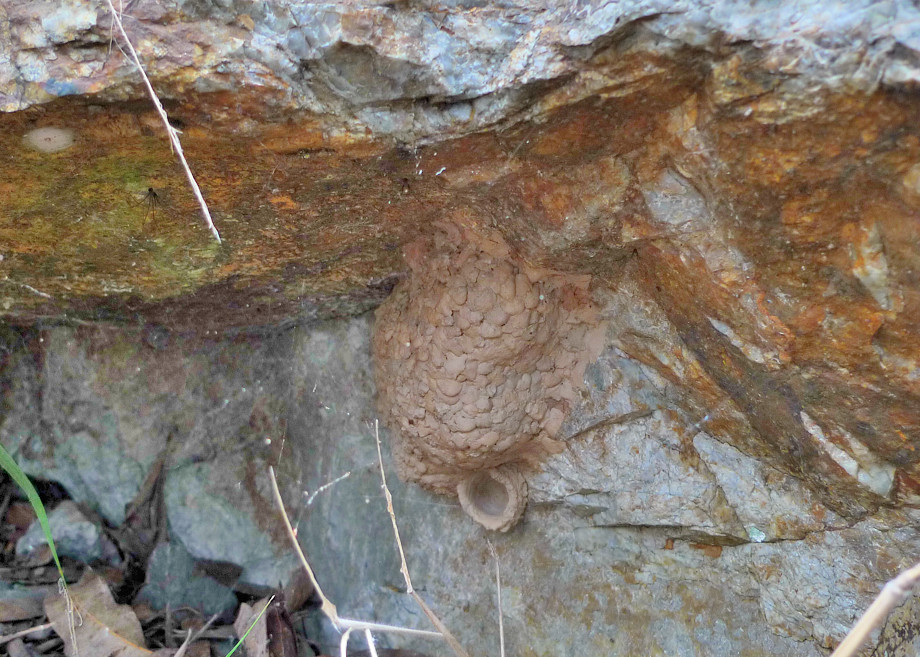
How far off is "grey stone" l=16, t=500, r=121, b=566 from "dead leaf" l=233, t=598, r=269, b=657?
0.46 m

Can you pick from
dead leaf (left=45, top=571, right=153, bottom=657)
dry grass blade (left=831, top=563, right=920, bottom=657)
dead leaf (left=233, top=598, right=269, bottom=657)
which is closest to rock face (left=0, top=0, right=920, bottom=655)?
dead leaf (left=233, top=598, right=269, bottom=657)

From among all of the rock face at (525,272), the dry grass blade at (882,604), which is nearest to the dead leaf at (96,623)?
the rock face at (525,272)

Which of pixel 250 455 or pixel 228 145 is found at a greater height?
pixel 228 145

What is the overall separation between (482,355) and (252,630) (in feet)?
3.90

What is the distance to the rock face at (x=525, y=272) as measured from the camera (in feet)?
4.07

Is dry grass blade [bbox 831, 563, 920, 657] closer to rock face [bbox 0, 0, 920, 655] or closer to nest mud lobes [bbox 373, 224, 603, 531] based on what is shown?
rock face [bbox 0, 0, 920, 655]

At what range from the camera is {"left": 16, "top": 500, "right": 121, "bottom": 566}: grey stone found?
2.36 meters

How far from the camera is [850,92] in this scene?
1.08m

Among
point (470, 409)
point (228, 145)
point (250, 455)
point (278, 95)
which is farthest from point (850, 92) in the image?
point (250, 455)

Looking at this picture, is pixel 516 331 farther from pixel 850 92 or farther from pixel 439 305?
pixel 850 92

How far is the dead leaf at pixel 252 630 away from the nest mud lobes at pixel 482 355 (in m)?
0.73

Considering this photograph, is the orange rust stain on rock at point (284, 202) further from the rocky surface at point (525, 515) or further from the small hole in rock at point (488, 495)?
the small hole in rock at point (488, 495)

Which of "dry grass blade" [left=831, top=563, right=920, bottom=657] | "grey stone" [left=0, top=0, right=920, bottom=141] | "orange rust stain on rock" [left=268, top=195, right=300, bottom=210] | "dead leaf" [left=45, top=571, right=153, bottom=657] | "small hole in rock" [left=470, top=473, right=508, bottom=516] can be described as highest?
"grey stone" [left=0, top=0, right=920, bottom=141]

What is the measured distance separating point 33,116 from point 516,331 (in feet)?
3.90
